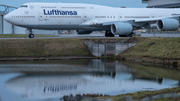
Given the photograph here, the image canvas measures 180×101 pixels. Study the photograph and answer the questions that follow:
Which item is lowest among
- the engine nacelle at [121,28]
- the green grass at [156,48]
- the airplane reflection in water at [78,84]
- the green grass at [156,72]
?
the green grass at [156,72]

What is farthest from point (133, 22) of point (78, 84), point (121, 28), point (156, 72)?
point (78, 84)

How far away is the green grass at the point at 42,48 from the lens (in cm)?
2917

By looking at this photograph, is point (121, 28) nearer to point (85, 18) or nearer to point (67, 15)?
point (85, 18)

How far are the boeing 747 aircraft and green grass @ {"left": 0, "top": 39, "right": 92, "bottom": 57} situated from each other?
286 cm

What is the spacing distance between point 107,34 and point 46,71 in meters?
18.9

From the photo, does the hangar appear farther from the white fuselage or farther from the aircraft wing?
the aircraft wing

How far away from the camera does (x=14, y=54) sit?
1134 inches

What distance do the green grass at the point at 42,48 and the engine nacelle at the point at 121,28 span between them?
491cm

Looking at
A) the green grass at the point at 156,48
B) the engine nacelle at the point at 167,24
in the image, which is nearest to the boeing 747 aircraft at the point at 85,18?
the engine nacelle at the point at 167,24

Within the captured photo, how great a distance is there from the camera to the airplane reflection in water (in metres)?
14.5

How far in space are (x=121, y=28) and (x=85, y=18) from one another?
5.06m

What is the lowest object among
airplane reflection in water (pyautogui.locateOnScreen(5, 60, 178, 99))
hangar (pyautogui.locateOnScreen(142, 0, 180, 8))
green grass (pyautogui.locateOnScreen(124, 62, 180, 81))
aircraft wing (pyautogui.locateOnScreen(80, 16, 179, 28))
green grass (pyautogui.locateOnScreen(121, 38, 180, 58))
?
green grass (pyautogui.locateOnScreen(124, 62, 180, 81))

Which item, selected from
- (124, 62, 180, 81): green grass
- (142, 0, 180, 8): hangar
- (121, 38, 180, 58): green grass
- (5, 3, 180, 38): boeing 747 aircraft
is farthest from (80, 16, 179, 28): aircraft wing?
(142, 0, 180, 8): hangar

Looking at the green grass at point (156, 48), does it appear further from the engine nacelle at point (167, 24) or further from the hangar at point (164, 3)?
the hangar at point (164, 3)
